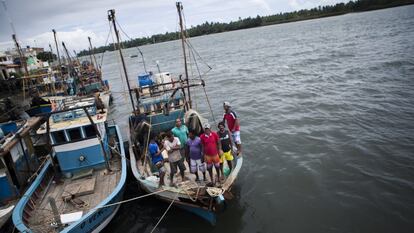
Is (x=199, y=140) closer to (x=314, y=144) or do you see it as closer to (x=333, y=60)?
(x=314, y=144)

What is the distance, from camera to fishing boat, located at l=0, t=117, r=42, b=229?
10516mm

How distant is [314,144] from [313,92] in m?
9.84

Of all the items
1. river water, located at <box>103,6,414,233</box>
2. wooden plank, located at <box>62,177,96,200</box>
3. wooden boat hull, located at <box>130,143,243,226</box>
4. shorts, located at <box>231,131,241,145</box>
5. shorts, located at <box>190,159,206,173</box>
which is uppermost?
shorts, located at <box>231,131,241,145</box>

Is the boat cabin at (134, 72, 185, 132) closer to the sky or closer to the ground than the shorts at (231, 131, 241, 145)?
closer to the sky

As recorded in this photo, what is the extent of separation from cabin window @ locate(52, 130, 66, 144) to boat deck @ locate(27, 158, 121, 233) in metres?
1.59

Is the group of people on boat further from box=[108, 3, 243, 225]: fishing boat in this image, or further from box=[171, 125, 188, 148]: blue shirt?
box=[108, 3, 243, 225]: fishing boat

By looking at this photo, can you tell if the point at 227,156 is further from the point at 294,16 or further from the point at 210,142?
the point at 294,16

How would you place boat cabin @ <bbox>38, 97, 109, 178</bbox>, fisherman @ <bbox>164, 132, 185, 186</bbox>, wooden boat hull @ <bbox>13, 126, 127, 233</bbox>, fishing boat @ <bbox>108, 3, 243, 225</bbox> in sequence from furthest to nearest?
boat cabin @ <bbox>38, 97, 109, 178</bbox>, fisherman @ <bbox>164, 132, 185, 186</bbox>, fishing boat @ <bbox>108, 3, 243, 225</bbox>, wooden boat hull @ <bbox>13, 126, 127, 233</bbox>

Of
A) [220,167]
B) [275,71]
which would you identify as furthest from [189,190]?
[275,71]

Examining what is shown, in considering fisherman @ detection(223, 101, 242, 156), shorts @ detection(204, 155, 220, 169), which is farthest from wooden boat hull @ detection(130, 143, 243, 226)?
fisherman @ detection(223, 101, 242, 156)

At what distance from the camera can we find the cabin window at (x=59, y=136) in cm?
1061

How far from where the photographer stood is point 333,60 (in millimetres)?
34250

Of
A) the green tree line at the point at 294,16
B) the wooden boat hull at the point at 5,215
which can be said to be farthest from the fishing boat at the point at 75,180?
the green tree line at the point at 294,16

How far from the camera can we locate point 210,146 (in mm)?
8945
